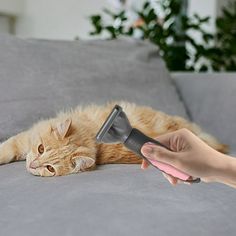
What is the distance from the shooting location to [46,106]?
155 cm

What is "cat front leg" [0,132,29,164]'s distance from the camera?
135cm

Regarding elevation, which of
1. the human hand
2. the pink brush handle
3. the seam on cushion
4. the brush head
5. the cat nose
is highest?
the brush head

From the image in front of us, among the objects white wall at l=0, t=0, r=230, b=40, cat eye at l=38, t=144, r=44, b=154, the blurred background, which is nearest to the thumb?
cat eye at l=38, t=144, r=44, b=154

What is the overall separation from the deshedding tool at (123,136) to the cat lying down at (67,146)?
450 mm

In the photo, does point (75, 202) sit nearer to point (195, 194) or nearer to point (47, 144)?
point (195, 194)

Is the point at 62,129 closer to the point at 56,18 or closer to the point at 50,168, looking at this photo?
the point at 50,168

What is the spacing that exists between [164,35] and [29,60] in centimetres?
122

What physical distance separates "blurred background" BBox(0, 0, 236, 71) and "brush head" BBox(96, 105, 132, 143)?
175 centimetres

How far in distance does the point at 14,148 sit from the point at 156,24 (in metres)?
1.50

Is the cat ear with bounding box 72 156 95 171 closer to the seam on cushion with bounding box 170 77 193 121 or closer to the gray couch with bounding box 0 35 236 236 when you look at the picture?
the gray couch with bounding box 0 35 236 236

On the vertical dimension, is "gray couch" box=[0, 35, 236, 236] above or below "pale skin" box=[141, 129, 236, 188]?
below

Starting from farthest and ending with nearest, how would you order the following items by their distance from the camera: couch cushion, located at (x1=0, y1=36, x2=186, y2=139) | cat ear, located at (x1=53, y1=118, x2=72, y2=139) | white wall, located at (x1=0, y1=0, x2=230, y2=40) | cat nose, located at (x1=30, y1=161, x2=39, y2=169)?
white wall, located at (x1=0, y1=0, x2=230, y2=40) → couch cushion, located at (x1=0, y1=36, x2=186, y2=139) → cat ear, located at (x1=53, y1=118, x2=72, y2=139) → cat nose, located at (x1=30, y1=161, x2=39, y2=169)

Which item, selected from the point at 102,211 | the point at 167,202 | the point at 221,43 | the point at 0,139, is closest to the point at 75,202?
the point at 102,211

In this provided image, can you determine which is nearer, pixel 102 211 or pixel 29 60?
pixel 102 211
